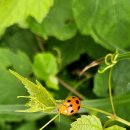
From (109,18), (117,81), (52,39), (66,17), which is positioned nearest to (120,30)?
(109,18)

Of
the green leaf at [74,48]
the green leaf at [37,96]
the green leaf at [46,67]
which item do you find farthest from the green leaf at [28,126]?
the green leaf at [37,96]

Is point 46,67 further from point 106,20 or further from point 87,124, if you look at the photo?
point 87,124

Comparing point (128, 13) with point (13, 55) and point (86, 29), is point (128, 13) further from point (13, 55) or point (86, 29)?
point (13, 55)

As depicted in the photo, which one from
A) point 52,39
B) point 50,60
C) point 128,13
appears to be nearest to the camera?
point 128,13

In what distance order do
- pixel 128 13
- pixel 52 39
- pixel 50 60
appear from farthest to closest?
pixel 52 39 < pixel 50 60 < pixel 128 13

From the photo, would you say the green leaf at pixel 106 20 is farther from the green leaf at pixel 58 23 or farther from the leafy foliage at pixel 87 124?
the leafy foliage at pixel 87 124

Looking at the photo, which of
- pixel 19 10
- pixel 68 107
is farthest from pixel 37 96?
pixel 19 10
